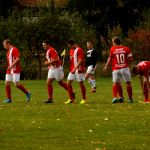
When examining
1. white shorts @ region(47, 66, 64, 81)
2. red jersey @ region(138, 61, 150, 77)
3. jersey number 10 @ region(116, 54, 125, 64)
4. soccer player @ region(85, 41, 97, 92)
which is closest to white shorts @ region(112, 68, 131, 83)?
jersey number 10 @ region(116, 54, 125, 64)

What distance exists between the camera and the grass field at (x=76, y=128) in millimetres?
11828

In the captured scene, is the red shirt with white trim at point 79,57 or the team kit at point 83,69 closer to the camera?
the team kit at point 83,69

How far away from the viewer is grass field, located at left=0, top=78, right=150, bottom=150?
1183 centimetres

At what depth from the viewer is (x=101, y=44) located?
63.1 metres

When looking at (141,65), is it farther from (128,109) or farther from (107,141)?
(107,141)

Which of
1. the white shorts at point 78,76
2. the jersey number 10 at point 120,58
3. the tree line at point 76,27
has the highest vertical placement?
→ the tree line at point 76,27

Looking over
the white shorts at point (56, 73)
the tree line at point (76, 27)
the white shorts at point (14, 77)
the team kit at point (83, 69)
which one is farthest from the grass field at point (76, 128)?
the tree line at point (76, 27)

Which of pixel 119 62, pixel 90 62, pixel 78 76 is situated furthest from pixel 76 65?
pixel 90 62

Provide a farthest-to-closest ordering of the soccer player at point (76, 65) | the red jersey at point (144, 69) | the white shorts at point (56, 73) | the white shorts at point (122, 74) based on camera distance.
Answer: the white shorts at point (56, 73) → the soccer player at point (76, 65) → the white shorts at point (122, 74) → the red jersey at point (144, 69)

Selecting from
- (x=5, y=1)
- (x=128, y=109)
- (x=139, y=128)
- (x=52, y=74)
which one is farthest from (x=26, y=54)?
(x=139, y=128)

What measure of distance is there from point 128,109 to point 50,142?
6.31 metres

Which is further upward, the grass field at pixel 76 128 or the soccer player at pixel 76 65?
the soccer player at pixel 76 65

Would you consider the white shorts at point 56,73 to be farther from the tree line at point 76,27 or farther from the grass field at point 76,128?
the tree line at point 76,27

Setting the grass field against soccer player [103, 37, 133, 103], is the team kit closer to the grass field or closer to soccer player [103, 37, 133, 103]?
soccer player [103, 37, 133, 103]
